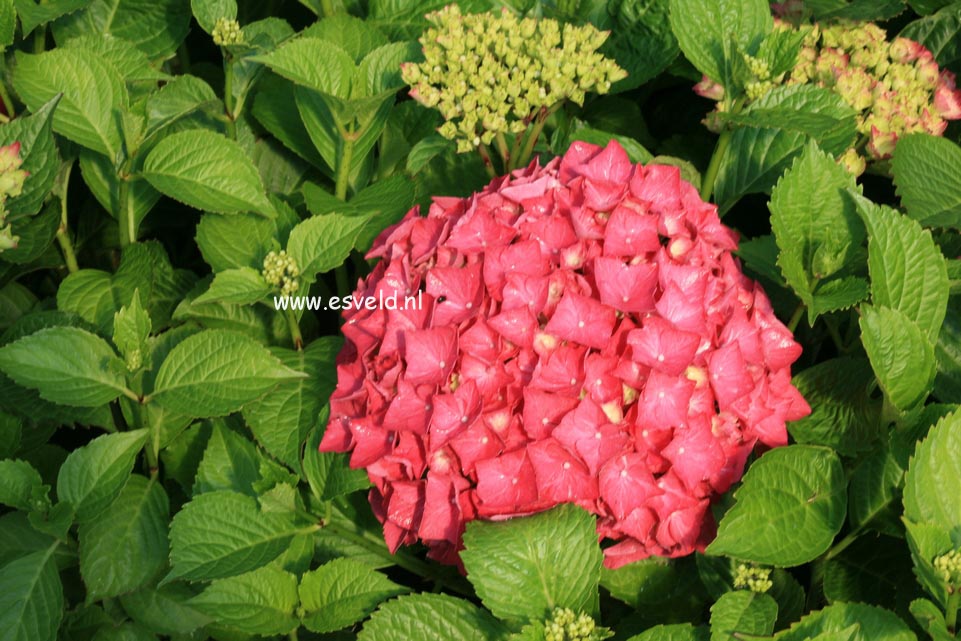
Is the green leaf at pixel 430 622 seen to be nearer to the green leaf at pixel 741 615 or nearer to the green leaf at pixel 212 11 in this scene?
the green leaf at pixel 741 615

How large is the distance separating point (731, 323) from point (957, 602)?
43 centimetres

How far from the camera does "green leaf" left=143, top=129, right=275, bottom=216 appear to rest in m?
1.70

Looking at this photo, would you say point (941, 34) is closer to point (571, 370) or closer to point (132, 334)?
Result: point (571, 370)

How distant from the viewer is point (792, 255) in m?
1.41

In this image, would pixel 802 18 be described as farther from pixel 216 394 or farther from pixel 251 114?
pixel 216 394

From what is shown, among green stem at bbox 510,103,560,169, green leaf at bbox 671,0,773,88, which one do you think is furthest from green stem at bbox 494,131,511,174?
green leaf at bbox 671,0,773,88

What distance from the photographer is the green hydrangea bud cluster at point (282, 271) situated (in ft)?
5.24

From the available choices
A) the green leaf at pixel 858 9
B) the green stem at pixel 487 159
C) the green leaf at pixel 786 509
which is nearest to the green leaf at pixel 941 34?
the green leaf at pixel 858 9

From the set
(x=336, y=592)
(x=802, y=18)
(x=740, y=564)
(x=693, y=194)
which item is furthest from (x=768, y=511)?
(x=802, y=18)

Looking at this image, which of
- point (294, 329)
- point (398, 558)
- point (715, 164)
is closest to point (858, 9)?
point (715, 164)

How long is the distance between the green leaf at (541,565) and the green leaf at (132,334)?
0.56 m

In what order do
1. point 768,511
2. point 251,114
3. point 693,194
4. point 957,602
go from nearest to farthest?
point 957,602, point 768,511, point 693,194, point 251,114

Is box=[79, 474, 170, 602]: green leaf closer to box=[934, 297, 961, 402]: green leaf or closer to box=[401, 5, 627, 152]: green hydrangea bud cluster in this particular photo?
box=[401, 5, 627, 152]: green hydrangea bud cluster

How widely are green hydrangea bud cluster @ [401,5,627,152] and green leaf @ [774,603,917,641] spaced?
31.9 inches
